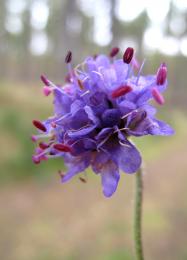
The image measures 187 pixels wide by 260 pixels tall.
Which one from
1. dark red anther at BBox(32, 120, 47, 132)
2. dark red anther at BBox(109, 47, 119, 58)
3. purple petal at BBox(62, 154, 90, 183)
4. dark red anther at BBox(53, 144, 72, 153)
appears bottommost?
purple petal at BBox(62, 154, 90, 183)

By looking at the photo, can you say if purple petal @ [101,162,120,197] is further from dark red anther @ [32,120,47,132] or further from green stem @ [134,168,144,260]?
dark red anther @ [32,120,47,132]

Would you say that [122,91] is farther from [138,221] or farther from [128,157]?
[138,221]

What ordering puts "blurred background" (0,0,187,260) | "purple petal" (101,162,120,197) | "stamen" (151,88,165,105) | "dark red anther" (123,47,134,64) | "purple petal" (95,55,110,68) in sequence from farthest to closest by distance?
"blurred background" (0,0,187,260)
"purple petal" (95,55,110,68)
"dark red anther" (123,47,134,64)
"purple petal" (101,162,120,197)
"stamen" (151,88,165,105)

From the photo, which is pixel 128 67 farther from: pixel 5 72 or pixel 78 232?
pixel 5 72

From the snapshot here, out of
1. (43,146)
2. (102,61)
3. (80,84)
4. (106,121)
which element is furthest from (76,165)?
(102,61)

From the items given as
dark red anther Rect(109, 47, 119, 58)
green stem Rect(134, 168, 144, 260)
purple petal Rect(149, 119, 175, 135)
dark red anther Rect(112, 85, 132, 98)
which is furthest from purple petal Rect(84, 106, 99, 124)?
dark red anther Rect(109, 47, 119, 58)

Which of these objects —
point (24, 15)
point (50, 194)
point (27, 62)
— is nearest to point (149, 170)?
point (50, 194)

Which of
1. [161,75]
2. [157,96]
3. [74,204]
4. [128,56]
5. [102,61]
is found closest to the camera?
[157,96]

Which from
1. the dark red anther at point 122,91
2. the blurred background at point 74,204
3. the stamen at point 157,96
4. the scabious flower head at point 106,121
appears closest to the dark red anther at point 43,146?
the scabious flower head at point 106,121
